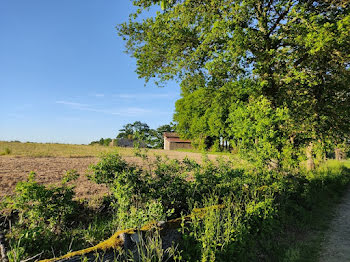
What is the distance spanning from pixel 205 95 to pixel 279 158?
228 inches

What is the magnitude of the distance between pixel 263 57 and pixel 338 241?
6802 mm

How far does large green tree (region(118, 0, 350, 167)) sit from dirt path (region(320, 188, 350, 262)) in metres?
2.78

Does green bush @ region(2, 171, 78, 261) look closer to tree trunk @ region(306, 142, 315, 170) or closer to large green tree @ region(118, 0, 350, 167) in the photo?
large green tree @ region(118, 0, 350, 167)

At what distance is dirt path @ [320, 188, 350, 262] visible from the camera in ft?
17.3

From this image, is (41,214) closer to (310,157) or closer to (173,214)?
(173,214)

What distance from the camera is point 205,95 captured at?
12273mm

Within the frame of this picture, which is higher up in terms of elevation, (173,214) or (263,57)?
(263,57)

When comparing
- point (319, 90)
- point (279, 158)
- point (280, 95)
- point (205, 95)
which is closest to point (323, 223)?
point (279, 158)

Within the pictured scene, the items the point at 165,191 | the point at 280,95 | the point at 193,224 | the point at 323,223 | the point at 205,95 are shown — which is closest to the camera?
the point at 193,224

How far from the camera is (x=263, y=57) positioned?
940cm

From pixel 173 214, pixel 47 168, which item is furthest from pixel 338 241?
pixel 47 168

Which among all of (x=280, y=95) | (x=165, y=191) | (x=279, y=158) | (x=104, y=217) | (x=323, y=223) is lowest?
(x=323, y=223)

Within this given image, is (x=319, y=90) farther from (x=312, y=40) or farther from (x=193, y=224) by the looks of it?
(x=193, y=224)

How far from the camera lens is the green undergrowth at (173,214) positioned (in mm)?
3869
